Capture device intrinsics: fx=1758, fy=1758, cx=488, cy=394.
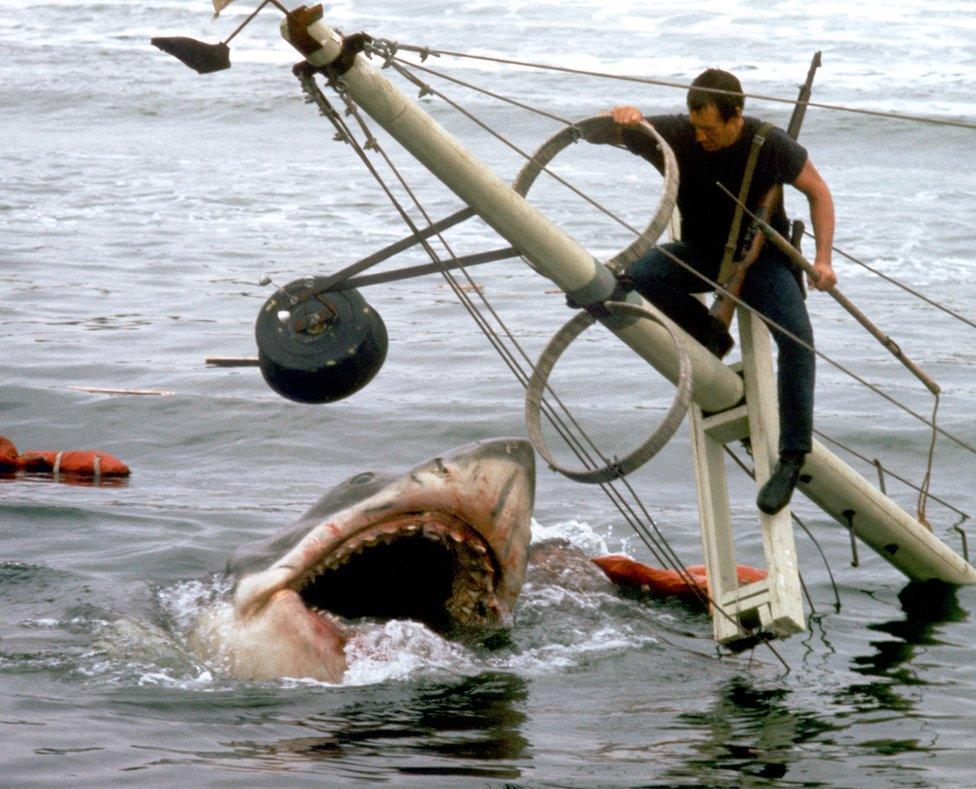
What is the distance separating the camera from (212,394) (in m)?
13.5

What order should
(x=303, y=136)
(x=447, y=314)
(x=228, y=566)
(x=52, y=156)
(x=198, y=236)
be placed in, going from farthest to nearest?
(x=303, y=136) → (x=52, y=156) → (x=198, y=236) → (x=447, y=314) → (x=228, y=566)

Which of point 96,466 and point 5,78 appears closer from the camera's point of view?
point 96,466

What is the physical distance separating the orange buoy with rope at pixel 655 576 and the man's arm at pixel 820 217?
69.9 inches

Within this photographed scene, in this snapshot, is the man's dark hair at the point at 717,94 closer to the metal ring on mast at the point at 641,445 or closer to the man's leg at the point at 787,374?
the man's leg at the point at 787,374

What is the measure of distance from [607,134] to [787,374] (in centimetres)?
128

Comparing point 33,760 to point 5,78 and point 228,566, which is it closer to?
point 228,566

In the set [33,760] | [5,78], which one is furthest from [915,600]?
[5,78]

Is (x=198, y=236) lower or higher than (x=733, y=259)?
A: lower

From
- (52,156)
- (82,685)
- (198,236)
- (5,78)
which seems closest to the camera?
(82,685)

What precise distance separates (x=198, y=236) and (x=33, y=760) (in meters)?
14.9

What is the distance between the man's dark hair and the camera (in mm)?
7293

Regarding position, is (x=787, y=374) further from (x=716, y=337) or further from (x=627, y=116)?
(x=627, y=116)

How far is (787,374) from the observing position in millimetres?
7520

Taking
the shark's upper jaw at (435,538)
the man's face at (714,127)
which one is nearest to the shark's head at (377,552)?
the shark's upper jaw at (435,538)
